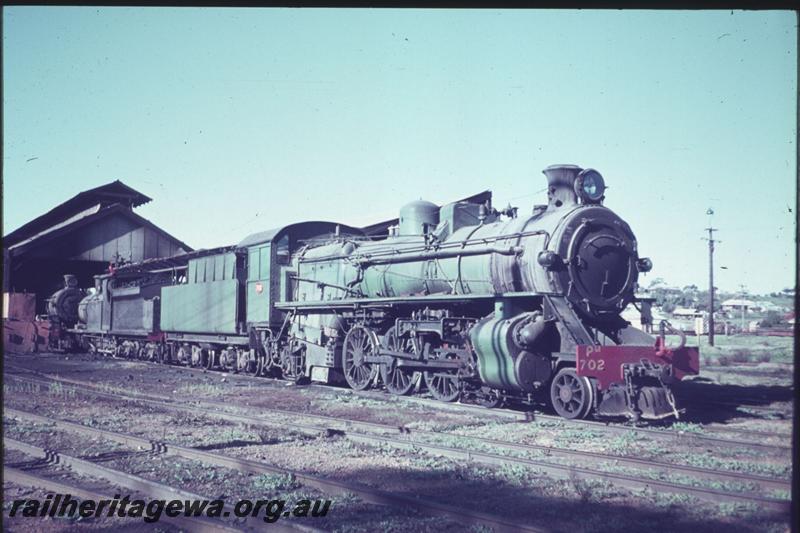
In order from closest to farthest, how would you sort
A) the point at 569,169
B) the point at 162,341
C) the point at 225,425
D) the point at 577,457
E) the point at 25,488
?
the point at 25,488
the point at 577,457
the point at 225,425
the point at 569,169
the point at 162,341

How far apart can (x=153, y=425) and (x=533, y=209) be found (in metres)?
7.47

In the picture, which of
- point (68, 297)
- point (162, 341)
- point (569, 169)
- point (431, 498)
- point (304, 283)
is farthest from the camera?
point (68, 297)

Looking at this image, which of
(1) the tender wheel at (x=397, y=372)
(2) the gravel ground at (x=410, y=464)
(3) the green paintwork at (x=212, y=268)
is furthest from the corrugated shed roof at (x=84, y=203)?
(1) the tender wheel at (x=397, y=372)

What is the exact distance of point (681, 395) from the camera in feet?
45.2

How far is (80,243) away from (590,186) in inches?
1253

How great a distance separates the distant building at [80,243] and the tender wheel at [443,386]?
89.4ft

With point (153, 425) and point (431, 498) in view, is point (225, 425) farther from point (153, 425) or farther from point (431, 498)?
point (431, 498)

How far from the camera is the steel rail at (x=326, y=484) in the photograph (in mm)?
5192

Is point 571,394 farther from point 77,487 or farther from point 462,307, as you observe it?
point 77,487

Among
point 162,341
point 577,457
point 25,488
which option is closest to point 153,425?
point 25,488

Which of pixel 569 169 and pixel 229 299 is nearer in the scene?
pixel 569 169

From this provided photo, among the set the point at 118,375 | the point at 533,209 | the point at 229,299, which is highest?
the point at 533,209
